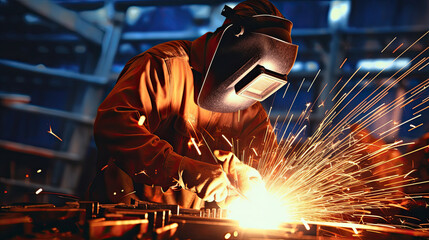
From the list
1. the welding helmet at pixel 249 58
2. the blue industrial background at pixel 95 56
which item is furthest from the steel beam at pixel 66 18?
the welding helmet at pixel 249 58

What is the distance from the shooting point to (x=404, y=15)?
15.4 ft

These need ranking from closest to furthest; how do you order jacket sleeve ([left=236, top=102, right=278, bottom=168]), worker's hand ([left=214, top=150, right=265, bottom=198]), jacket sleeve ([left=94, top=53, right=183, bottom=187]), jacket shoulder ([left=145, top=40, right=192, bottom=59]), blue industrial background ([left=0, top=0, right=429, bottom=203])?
jacket sleeve ([left=94, top=53, right=183, bottom=187])
worker's hand ([left=214, top=150, right=265, bottom=198])
jacket shoulder ([left=145, top=40, right=192, bottom=59])
jacket sleeve ([left=236, top=102, right=278, bottom=168])
blue industrial background ([left=0, top=0, right=429, bottom=203])

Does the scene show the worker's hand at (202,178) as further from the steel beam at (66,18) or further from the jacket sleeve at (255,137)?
the steel beam at (66,18)

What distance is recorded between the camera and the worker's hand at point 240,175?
6.05ft

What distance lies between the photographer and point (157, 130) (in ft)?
6.72

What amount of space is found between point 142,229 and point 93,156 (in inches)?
173

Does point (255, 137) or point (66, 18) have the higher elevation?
point (66, 18)

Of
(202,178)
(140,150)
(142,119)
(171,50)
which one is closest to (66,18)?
(171,50)

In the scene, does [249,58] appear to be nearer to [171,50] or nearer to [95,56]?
[171,50]

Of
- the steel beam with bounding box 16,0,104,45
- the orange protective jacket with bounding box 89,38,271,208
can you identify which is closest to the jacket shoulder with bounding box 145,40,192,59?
the orange protective jacket with bounding box 89,38,271,208

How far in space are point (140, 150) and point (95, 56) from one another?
162 inches

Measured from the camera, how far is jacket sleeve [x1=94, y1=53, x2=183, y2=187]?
64.4 inches

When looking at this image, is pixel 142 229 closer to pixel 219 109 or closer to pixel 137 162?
pixel 137 162

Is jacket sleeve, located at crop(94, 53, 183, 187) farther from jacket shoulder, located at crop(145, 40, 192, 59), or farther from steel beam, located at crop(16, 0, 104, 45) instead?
steel beam, located at crop(16, 0, 104, 45)
